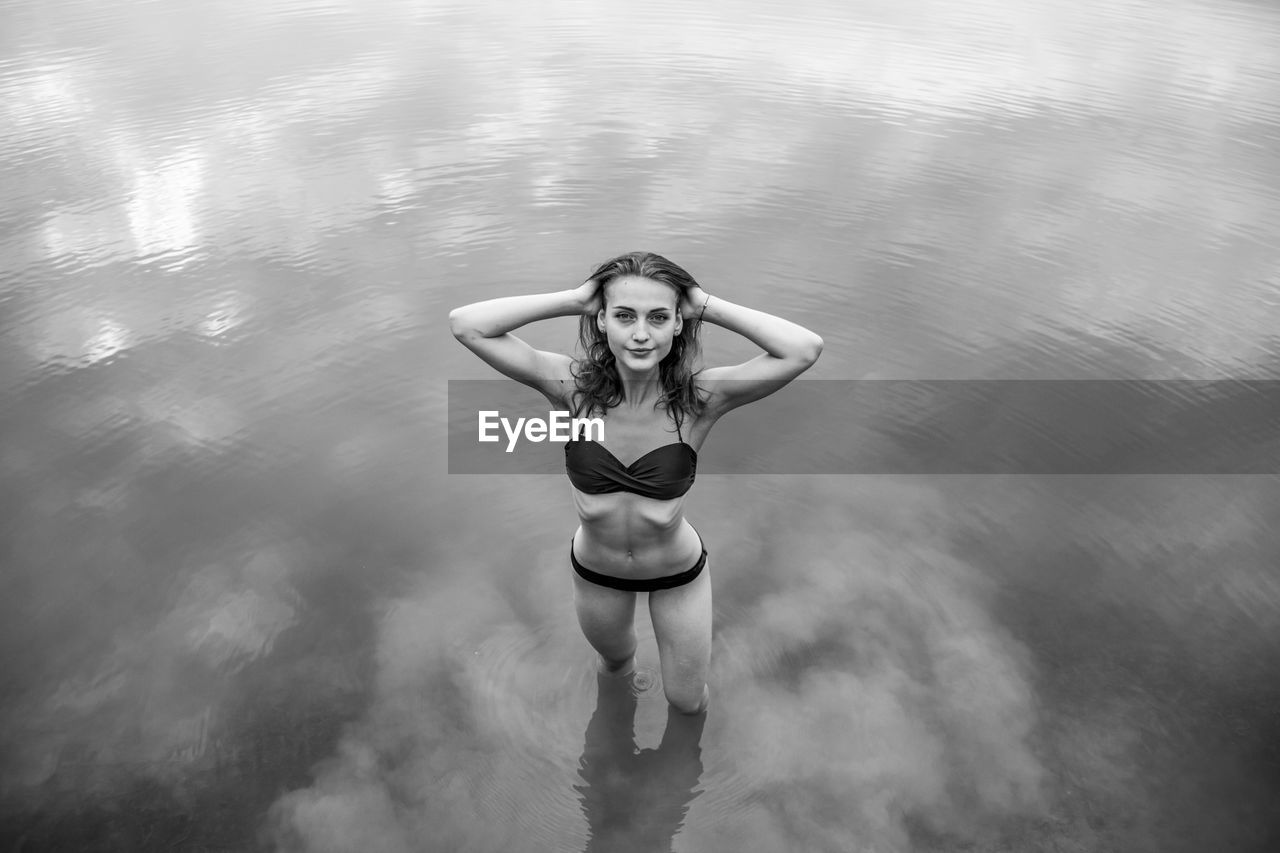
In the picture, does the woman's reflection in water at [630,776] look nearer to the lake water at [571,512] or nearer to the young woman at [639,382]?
the lake water at [571,512]

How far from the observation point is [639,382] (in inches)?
137

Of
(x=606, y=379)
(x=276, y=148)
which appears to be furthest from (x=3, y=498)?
(x=276, y=148)

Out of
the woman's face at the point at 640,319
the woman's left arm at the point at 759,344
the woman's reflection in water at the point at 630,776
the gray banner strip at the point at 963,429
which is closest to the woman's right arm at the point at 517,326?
the woman's face at the point at 640,319

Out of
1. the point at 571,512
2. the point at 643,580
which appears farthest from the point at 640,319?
the point at 571,512

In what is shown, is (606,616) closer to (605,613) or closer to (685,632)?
(605,613)

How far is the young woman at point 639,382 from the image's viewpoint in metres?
3.31

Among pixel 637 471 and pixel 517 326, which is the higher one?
pixel 517 326

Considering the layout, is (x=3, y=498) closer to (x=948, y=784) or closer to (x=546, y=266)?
(x=546, y=266)

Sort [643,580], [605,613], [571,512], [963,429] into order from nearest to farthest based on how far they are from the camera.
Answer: [643,580] → [605,613] → [571,512] → [963,429]

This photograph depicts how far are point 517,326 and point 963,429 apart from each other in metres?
3.94

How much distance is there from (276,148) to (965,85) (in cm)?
968

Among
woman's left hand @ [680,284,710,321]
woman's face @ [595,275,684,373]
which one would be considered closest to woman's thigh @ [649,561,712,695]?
woman's face @ [595,275,684,373]

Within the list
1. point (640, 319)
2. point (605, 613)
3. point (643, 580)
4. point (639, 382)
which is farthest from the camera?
point (605, 613)

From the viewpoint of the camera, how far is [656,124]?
11.6m
